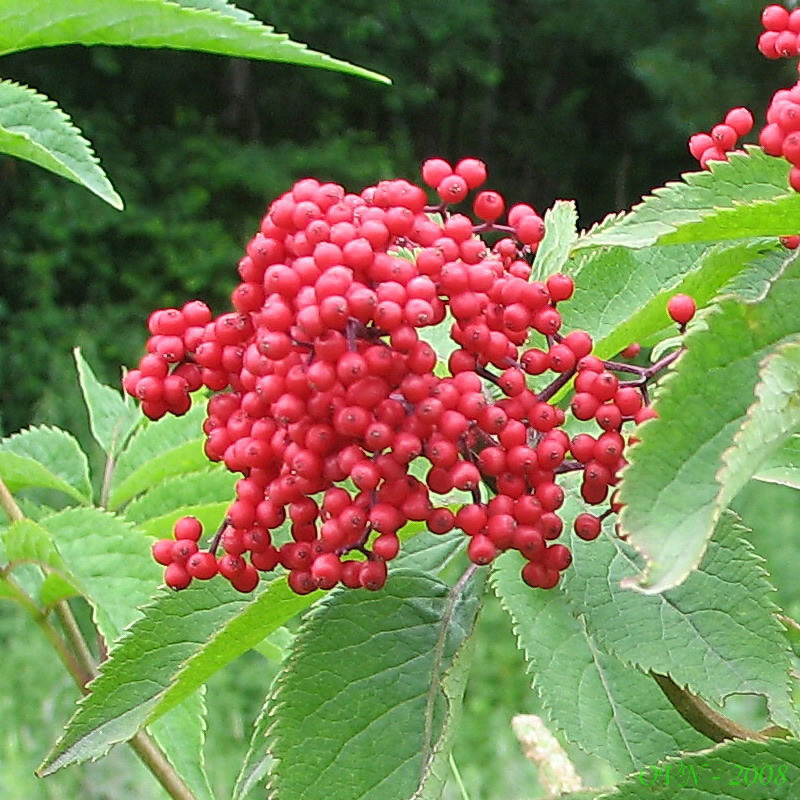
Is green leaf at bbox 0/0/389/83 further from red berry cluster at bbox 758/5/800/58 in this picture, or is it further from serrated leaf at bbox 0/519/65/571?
serrated leaf at bbox 0/519/65/571

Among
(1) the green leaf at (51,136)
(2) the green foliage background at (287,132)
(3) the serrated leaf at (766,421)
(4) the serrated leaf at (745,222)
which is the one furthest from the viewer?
(2) the green foliage background at (287,132)

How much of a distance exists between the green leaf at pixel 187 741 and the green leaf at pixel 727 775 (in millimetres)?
499

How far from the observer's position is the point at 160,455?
1304 mm

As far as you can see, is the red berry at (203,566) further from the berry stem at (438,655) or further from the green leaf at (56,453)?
the green leaf at (56,453)

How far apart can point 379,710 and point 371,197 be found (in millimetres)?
344

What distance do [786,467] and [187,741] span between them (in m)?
0.58

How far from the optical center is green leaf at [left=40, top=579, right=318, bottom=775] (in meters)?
0.76

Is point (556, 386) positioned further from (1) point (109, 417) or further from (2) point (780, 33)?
(1) point (109, 417)

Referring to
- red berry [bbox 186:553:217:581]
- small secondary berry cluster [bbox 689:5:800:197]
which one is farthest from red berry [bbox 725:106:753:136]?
red berry [bbox 186:553:217:581]

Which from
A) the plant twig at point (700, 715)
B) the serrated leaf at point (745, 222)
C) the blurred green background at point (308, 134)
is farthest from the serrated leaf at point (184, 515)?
the blurred green background at point (308, 134)

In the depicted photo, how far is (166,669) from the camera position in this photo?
31.0 inches

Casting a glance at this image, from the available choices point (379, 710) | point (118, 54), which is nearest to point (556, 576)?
point (379, 710)

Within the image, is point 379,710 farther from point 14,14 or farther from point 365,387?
point 14,14

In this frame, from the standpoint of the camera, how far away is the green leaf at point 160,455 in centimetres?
130
